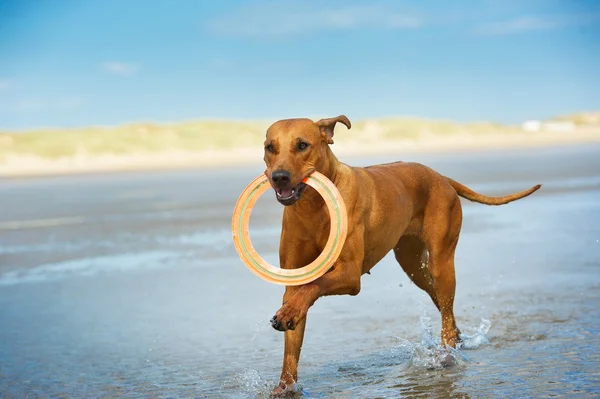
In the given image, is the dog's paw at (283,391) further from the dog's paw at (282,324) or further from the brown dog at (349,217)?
→ the dog's paw at (282,324)

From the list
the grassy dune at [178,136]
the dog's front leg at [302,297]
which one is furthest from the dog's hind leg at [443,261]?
the grassy dune at [178,136]

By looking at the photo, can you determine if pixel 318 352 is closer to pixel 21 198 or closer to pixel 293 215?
pixel 293 215

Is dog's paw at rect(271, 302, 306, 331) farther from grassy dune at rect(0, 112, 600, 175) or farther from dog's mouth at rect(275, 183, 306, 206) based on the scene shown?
grassy dune at rect(0, 112, 600, 175)

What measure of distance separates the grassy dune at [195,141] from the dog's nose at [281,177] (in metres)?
39.3

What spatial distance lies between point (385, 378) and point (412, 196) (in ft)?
4.57

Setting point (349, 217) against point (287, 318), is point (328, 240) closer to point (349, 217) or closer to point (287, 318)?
point (349, 217)

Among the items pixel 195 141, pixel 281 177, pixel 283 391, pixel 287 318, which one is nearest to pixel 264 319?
pixel 283 391

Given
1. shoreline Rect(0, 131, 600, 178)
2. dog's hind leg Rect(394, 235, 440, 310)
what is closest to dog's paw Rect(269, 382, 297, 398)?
dog's hind leg Rect(394, 235, 440, 310)

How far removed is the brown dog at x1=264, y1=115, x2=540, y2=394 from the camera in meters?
5.37

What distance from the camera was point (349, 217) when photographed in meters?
5.74

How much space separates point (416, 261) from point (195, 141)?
57.5 meters

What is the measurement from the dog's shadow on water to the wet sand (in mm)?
16

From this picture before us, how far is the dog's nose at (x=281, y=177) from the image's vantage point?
204 inches

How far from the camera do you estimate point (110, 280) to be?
10727 millimetres
